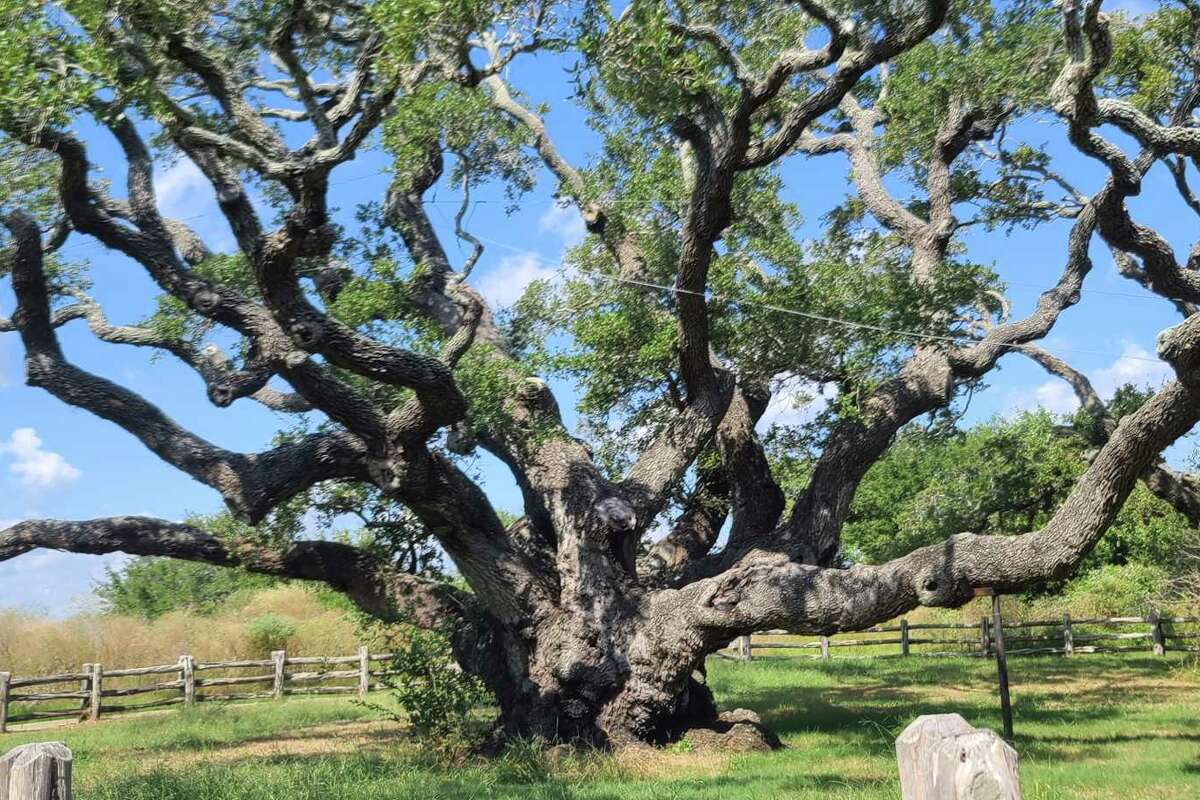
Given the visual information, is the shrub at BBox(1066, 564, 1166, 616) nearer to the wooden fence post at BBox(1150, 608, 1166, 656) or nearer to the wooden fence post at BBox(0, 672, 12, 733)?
the wooden fence post at BBox(1150, 608, 1166, 656)

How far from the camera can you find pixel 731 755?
36.6 feet

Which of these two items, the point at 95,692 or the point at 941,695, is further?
the point at 95,692

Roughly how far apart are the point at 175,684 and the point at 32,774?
18732 mm

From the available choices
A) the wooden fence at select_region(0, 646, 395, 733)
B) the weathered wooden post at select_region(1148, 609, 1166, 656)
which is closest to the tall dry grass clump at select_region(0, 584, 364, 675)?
the wooden fence at select_region(0, 646, 395, 733)

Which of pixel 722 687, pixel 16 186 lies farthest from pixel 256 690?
pixel 16 186

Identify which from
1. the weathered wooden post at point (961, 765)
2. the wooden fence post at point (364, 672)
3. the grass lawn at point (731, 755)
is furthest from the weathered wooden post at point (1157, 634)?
the weathered wooden post at point (961, 765)

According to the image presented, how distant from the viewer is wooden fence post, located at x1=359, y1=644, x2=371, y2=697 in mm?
22469

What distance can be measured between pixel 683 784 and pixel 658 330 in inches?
232

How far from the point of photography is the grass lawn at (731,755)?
8.67m

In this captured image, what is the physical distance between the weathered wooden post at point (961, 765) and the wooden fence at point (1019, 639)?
21.0m

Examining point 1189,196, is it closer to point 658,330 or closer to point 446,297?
point 658,330

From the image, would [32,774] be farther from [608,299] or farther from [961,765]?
[608,299]

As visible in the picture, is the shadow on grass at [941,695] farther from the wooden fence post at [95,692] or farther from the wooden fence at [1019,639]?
the wooden fence post at [95,692]

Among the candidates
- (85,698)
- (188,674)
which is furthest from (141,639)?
(85,698)
